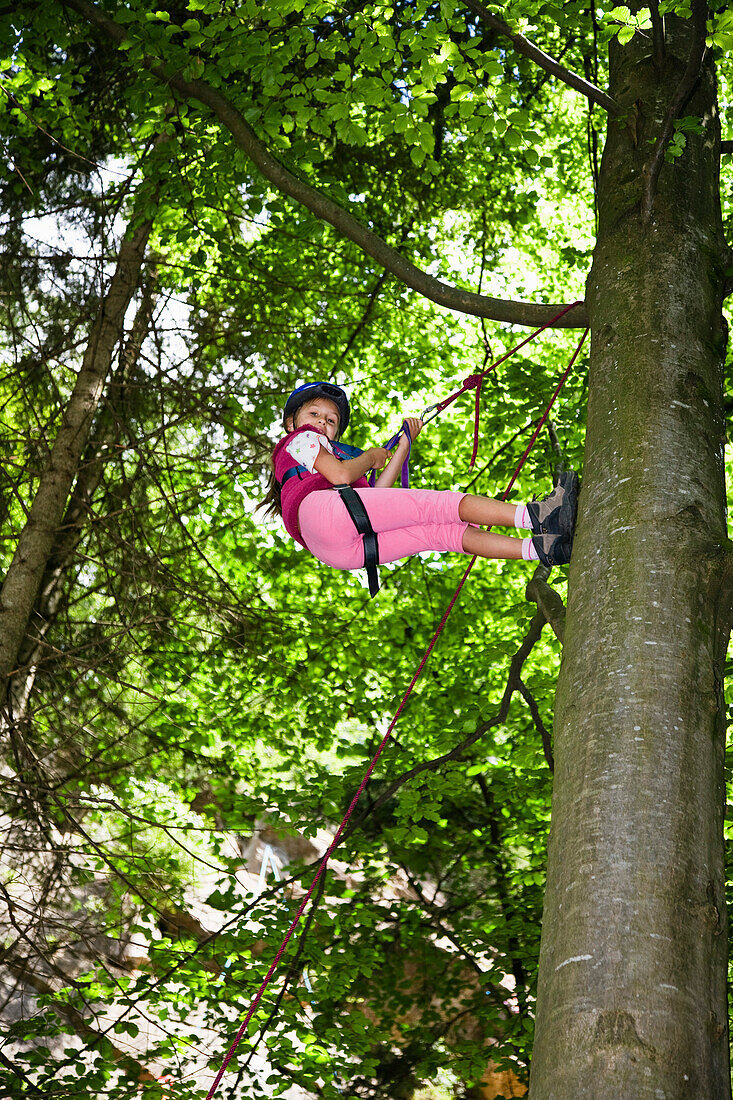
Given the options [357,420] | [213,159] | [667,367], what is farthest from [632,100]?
[357,420]

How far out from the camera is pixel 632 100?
317cm

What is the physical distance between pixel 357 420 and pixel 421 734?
2.66 metres

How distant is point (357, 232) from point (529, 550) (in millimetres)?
1321

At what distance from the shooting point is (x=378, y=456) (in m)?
3.50

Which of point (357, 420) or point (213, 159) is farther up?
point (357, 420)

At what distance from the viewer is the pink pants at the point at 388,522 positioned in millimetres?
3234

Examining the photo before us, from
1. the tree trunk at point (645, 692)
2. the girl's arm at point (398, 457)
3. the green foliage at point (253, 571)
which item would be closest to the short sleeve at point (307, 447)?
the girl's arm at point (398, 457)

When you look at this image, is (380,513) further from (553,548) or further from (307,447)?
(553,548)

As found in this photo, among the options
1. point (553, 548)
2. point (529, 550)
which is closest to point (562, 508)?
point (553, 548)

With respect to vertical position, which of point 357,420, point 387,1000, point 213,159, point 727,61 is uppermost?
point 727,61

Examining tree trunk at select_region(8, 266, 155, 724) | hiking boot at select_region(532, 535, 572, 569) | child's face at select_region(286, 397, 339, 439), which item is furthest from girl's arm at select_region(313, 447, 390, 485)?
tree trunk at select_region(8, 266, 155, 724)

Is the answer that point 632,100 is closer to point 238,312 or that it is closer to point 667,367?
point 667,367

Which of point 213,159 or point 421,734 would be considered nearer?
point 213,159

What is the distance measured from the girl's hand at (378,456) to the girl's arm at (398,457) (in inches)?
2.4
